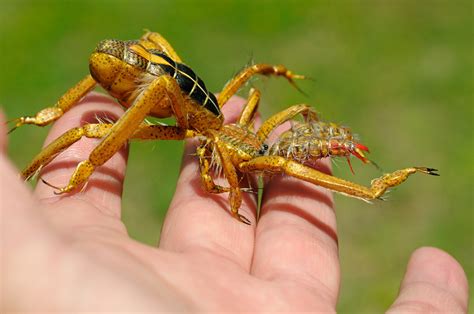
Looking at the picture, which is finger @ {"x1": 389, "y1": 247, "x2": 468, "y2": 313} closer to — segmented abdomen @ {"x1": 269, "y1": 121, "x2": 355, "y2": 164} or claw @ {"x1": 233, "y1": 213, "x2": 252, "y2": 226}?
segmented abdomen @ {"x1": 269, "y1": 121, "x2": 355, "y2": 164}

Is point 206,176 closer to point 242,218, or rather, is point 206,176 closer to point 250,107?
point 242,218

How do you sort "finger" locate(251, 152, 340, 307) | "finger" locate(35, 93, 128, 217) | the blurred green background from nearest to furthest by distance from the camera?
1. "finger" locate(251, 152, 340, 307)
2. "finger" locate(35, 93, 128, 217)
3. the blurred green background

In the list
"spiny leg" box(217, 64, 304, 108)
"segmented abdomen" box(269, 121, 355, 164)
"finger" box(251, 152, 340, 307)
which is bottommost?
"finger" box(251, 152, 340, 307)

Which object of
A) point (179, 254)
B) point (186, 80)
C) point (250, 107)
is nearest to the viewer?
point (179, 254)

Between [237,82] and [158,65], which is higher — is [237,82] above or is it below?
below

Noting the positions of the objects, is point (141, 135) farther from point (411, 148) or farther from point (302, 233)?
point (411, 148)

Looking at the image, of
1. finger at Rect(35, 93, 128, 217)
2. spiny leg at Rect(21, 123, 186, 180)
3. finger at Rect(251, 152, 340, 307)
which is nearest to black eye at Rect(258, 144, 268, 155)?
finger at Rect(251, 152, 340, 307)

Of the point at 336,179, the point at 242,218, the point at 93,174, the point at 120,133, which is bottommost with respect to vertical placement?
the point at 242,218

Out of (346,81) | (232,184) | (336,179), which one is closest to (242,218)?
(232,184)
